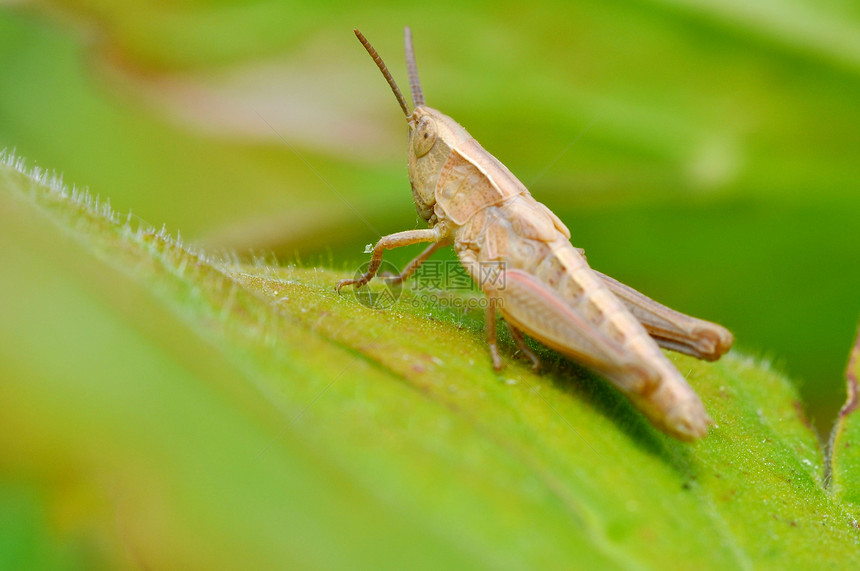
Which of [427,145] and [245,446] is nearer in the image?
[245,446]

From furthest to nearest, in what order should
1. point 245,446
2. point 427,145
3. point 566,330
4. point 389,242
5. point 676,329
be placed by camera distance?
point 427,145 < point 389,242 < point 676,329 < point 566,330 < point 245,446

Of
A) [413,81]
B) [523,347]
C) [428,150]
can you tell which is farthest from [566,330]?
[413,81]

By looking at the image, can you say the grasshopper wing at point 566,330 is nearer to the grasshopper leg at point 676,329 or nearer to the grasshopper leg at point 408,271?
the grasshopper leg at point 676,329

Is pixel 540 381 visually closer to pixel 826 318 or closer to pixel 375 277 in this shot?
pixel 375 277

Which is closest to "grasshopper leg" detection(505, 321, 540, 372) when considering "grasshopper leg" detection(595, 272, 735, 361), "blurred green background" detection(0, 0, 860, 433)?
"grasshopper leg" detection(595, 272, 735, 361)

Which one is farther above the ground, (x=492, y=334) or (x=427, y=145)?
(x=427, y=145)

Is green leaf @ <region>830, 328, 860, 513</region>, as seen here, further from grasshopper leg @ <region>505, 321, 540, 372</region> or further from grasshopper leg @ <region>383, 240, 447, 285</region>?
grasshopper leg @ <region>383, 240, 447, 285</region>

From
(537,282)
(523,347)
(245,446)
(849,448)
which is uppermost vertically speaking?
(245,446)

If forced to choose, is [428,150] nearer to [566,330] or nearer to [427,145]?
[427,145]
